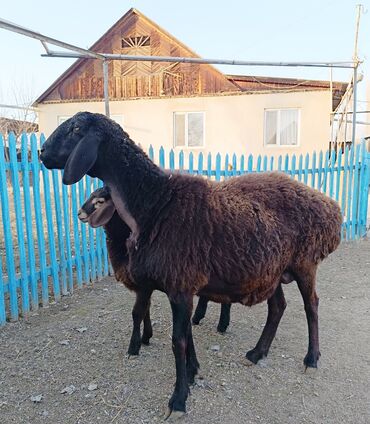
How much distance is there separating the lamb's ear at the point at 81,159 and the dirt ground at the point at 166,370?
1735 mm

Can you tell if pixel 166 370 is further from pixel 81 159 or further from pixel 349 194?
pixel 349 194

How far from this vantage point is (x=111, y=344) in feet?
12.3

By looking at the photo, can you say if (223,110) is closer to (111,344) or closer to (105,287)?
(105,287)

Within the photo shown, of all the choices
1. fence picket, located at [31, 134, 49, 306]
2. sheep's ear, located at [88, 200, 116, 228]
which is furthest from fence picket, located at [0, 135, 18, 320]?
sheep's ear, located at [88, 200, 116, 228]

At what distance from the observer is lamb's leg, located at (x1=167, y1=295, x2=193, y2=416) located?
2723 millimetres

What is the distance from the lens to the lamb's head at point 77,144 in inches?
102

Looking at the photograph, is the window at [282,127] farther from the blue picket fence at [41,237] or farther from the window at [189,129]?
the blue picket fence at [41,237]

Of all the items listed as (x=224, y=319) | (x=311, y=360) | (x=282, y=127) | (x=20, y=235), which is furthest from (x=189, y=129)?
(x=311, y=360)

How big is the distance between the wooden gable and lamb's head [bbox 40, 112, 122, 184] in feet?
43.4

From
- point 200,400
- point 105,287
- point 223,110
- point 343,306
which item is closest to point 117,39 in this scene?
point 223,110

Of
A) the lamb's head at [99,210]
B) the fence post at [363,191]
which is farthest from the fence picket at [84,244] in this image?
the fence post at [363,191]

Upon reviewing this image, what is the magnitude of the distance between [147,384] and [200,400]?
18.7 inches

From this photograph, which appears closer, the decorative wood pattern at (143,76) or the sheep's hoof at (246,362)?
the sheep's hoof at (246,362)

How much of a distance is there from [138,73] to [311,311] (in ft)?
48.9
